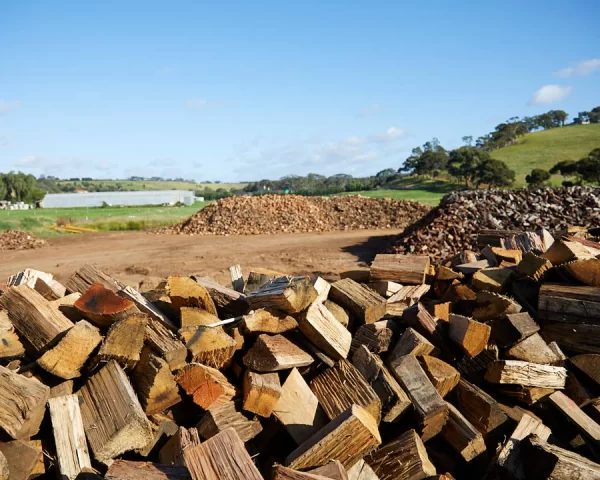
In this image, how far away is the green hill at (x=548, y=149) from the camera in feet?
239

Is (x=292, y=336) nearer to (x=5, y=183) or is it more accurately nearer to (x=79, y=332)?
(x=79, y=332)

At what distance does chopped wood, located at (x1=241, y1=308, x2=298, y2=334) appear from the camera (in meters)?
2.78

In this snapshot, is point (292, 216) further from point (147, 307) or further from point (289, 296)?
point (289, 296)

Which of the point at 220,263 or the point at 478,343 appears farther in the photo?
the point at 220,263

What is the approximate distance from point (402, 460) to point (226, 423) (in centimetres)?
90

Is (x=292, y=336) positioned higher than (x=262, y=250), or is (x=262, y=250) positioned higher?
(x=292, y=336)

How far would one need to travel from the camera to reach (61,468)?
213cm

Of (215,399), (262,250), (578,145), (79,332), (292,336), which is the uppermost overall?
(578,145)

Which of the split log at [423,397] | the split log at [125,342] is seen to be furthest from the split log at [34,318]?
the split log at [423,397]

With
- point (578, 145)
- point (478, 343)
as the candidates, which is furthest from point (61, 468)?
point (578, 145)

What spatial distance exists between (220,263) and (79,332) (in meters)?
11.7

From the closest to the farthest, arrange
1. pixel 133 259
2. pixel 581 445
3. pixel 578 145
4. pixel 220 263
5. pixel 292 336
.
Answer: pixel 581 445 < pixel 292 336 < pixel 220 263 < pixel 133 259 < pixel 578 145

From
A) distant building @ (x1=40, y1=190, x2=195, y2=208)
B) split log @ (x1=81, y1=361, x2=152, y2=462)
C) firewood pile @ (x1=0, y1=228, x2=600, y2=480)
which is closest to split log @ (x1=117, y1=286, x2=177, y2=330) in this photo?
firewood pile @ (x1=0, y1=228, x2=600, y2=480)

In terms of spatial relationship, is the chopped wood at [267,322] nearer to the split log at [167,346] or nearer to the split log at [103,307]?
the split log at [167,346]
